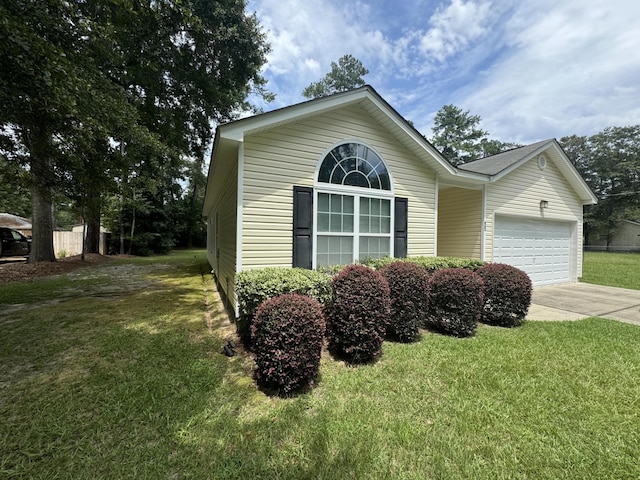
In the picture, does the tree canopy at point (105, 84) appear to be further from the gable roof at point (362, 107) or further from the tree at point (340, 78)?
the tree at point (340, 78)

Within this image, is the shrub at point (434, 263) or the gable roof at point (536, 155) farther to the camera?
the gable roof at point (536, 155)

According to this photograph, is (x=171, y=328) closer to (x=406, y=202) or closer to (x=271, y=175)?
(x=271, y=175)

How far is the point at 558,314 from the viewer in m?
6.24

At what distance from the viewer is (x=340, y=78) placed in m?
32.5

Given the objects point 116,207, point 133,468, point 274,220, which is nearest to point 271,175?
point 274,220

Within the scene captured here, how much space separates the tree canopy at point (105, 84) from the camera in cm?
388

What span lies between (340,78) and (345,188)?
3200 cm

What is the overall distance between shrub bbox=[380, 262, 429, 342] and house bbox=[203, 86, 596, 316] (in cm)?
179

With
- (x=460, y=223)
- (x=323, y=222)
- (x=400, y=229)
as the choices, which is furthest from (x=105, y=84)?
(x=460, y=223)

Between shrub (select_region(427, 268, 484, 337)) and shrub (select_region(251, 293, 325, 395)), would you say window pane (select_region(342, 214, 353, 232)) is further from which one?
shrub (select_region(251, 293, 325, 395))

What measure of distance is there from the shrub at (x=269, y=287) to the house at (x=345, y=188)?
43.5 inches

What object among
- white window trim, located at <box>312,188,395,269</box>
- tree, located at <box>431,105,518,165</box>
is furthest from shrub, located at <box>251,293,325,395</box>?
tree, located at <box>431,105,518,165</box>

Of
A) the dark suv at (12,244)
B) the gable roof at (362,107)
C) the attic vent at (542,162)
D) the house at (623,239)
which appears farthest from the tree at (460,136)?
the dark suv at (12,244)

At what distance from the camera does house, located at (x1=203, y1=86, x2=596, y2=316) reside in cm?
526
